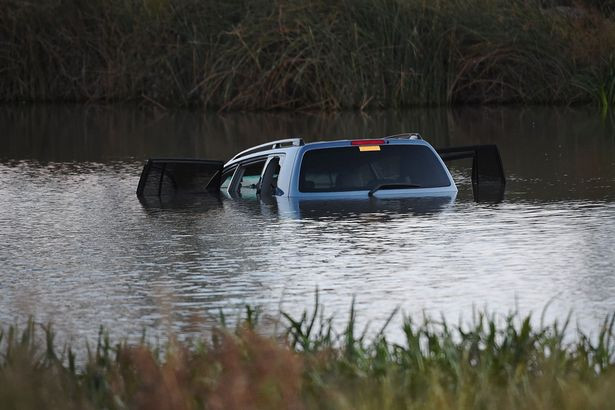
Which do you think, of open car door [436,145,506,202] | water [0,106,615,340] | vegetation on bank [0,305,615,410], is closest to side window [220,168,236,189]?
water [0,106,615,340]

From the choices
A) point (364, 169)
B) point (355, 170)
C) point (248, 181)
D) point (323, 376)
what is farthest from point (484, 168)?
point (323, 376)

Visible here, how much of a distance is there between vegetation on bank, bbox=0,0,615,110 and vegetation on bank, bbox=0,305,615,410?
1176 inches

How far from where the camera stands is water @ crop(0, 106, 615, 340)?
37.6 ft

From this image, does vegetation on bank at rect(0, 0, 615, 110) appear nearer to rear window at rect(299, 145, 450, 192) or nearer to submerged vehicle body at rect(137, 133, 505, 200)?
submerged vehicle body at rect(137, 133, 505, 200)

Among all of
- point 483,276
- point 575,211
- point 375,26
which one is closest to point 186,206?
point 575,211

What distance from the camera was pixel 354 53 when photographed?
125 ft

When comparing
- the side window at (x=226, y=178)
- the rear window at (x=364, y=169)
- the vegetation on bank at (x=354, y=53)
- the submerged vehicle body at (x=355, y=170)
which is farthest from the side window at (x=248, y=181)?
the vegetation on bank at (x=354, y=53)

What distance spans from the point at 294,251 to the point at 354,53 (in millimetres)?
23535

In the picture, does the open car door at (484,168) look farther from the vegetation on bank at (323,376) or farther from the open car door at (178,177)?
the vegetation on bank at (323,376)

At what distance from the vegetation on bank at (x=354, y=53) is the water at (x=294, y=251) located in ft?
38.1

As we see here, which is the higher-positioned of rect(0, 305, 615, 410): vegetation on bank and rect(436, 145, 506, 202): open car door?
rect(436, 145, 506, 202): open car door

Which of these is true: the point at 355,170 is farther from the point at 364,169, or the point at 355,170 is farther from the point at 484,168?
the point at 484,168

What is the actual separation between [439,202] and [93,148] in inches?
537

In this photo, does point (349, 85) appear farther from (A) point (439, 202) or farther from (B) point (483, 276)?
(B) point (483, 276)
